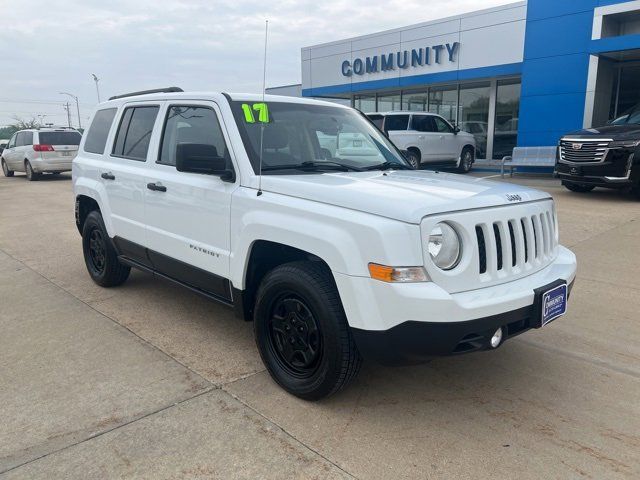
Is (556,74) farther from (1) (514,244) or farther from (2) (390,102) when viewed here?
Result: (1) (514,244)

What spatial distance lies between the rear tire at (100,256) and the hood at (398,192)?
2594mm

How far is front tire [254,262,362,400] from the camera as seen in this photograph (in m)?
2.85

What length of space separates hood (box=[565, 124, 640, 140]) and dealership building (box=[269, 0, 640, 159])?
379cm

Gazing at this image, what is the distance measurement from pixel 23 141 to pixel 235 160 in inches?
708

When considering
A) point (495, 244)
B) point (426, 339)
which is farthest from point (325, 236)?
point (495, 244)

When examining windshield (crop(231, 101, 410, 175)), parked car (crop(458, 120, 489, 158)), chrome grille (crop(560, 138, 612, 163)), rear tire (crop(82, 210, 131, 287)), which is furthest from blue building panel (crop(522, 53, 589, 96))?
rear tire (crop(82, 210, 131, 287))

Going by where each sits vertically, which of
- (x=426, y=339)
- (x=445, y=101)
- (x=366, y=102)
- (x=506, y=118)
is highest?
(x=366, y=102)

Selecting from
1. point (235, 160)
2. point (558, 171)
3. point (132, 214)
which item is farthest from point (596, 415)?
point (558, 171)

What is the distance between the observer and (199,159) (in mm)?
3404

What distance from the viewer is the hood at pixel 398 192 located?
2.71 m

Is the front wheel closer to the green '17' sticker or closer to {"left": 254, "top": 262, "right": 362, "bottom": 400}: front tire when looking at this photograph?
the green '17' sticker

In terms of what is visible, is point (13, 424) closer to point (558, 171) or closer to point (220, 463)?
point (220, 463)

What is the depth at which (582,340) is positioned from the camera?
411cm

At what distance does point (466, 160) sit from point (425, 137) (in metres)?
2.43
